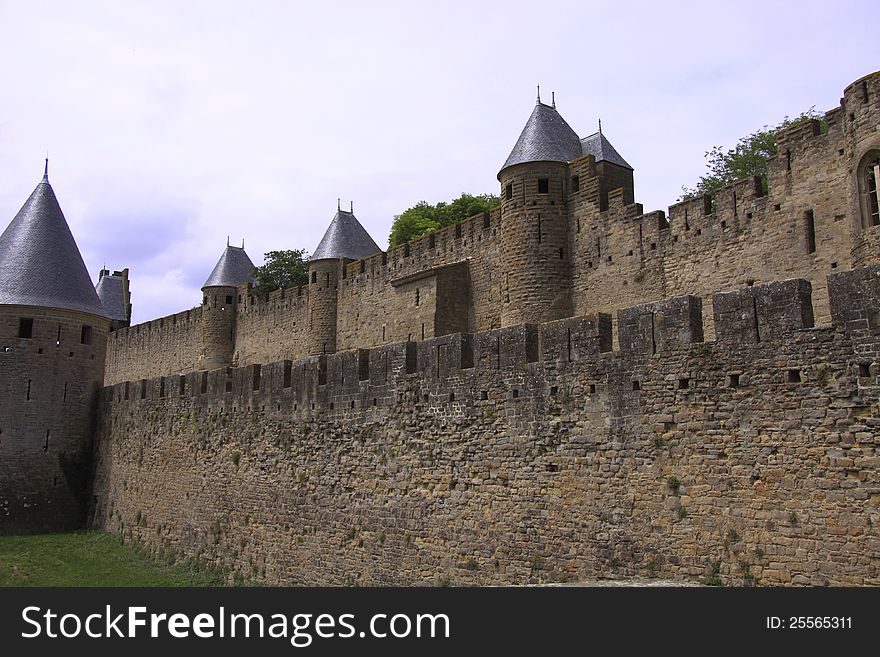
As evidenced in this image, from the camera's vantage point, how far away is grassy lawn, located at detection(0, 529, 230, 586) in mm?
14547

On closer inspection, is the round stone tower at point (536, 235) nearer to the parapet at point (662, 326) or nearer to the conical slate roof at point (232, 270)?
the parapet at point (662, 326)

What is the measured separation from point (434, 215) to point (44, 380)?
2118cm

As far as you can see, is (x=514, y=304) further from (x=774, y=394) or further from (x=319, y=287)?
(x=774, y=394)

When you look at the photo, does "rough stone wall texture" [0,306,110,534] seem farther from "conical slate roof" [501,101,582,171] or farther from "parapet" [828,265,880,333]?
"parapet" [828,265,880,333]

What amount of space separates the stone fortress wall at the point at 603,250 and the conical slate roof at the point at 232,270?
243 inches

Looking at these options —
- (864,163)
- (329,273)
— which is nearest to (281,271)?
(329,273)

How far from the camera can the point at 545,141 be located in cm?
2169

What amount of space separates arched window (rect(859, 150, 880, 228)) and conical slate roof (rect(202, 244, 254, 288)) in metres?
28.6

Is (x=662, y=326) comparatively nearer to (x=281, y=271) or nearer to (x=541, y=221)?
(x=541, y=221)

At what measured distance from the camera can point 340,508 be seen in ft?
40.6

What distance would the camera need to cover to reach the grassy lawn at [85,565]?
14547 mm

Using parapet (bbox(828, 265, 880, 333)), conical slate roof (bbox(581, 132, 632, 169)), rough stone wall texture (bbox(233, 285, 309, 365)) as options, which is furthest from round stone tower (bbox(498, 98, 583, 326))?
parapet (bbox(828, 265, 880, 333))

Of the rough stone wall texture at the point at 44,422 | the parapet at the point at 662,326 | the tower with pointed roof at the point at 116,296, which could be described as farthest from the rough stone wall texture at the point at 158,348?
the parapet at the point at 662,326
